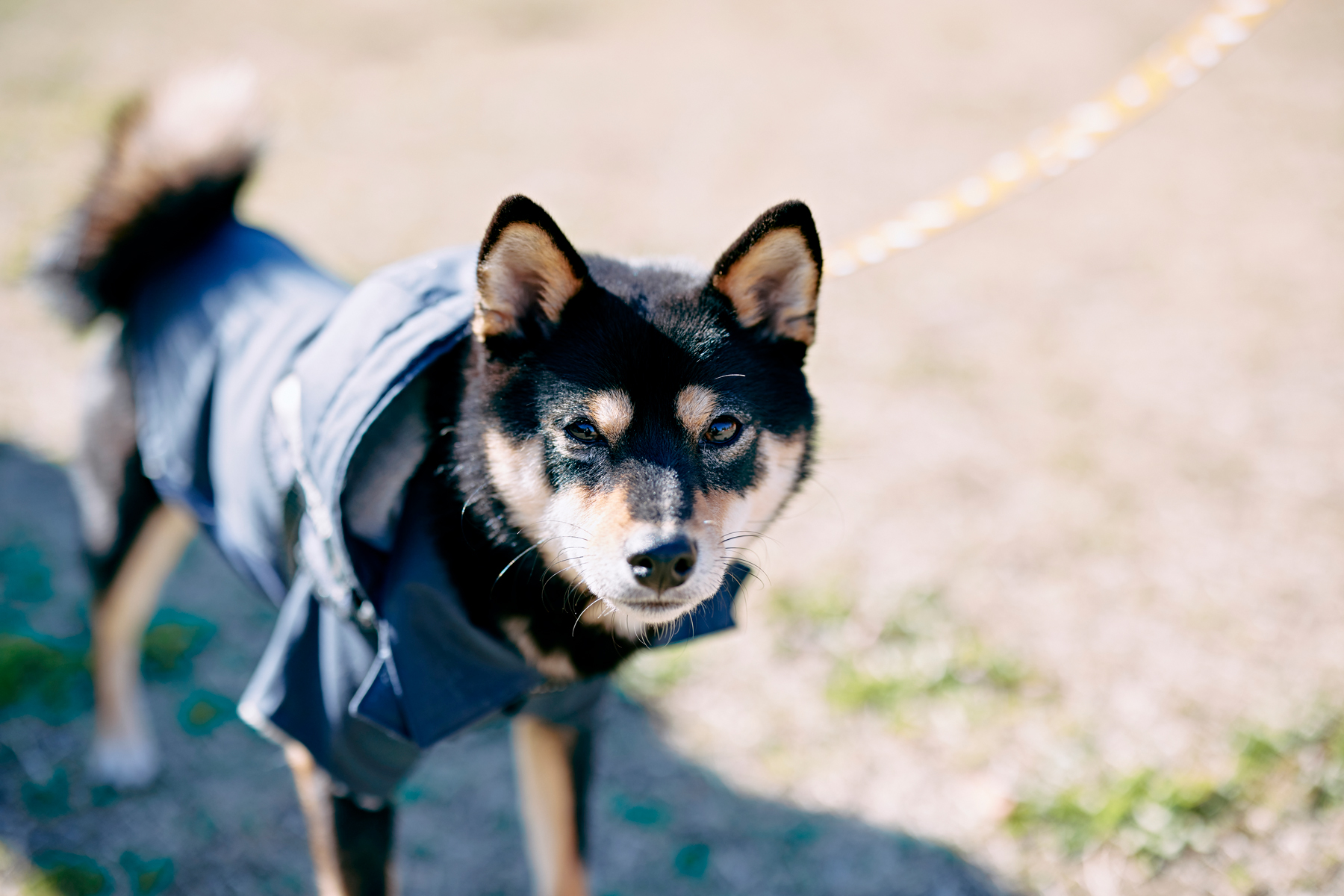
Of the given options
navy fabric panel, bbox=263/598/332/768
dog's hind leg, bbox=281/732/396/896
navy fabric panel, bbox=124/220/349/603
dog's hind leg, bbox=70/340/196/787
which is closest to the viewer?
navy fabric panel, bbox=263/598/332/768

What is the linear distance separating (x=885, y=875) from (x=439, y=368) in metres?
2.08

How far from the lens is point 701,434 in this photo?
1915 millimetres

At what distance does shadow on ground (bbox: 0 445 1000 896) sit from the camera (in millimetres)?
2682

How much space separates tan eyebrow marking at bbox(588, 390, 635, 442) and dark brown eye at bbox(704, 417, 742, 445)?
0.61 feet

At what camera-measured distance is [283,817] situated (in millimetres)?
2828

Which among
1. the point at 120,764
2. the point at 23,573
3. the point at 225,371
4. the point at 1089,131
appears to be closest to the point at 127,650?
the point at 120,764

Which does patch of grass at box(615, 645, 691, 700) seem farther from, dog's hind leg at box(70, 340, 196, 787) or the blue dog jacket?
dog's hind leg at box(70, 340, 196, 787)

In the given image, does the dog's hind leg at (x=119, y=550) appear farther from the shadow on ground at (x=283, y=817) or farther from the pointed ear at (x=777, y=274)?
the pointed ear at (x=777, y=274)

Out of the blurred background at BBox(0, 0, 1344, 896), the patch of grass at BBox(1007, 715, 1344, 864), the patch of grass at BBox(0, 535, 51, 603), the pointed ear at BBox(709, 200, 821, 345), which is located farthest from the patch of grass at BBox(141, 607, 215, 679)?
the patch of grass at BBox(1007, 715, 1344, 864)

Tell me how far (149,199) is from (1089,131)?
9.96 ft

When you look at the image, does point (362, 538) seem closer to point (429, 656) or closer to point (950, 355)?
point (429, 656)

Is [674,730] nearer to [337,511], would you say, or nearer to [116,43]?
[337,511]

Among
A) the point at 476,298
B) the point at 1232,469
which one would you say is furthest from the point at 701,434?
the point at 1232,469

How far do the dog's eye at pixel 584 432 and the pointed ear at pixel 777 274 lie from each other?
0.43 metres
